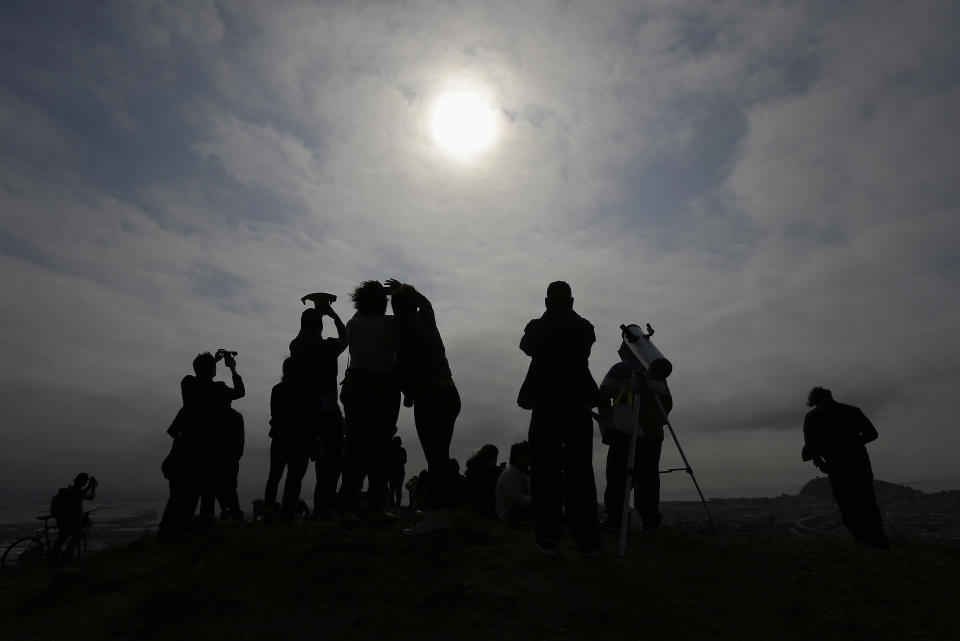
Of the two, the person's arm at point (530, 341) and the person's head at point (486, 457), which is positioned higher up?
the person's arm at point (530, 341)

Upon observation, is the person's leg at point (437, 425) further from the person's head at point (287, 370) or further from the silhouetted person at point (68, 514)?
the silhouetted person at point (68, 514)

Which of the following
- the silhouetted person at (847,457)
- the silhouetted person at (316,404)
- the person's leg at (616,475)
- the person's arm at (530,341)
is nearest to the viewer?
the person's arm at (530,341)

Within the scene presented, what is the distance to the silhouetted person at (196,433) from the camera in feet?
21.2

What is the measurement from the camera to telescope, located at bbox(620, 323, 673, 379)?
5.29 meters

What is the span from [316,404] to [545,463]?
3.04 m

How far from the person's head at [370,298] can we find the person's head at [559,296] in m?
1.86

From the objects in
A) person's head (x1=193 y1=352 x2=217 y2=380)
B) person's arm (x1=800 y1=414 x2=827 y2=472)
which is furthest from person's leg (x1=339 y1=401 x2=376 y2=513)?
person's arm (x1=800 y1=414 x2=827 y2=472)

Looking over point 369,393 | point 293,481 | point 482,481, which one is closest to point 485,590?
point 369,393

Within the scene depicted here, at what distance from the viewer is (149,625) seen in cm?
432

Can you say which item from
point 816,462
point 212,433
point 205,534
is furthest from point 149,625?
point 816,462

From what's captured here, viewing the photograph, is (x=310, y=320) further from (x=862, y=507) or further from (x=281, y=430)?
(x=862, y=507)

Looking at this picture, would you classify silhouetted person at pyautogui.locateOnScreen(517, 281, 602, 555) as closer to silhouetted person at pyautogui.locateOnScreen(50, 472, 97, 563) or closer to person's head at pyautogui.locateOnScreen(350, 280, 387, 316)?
person's head at pyautogui.locateOnScreen(350, 280, 387, 316)

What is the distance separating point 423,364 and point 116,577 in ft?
12.7

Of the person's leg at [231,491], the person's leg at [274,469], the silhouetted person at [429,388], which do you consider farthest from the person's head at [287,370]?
the silhouetted person at [429,388]
